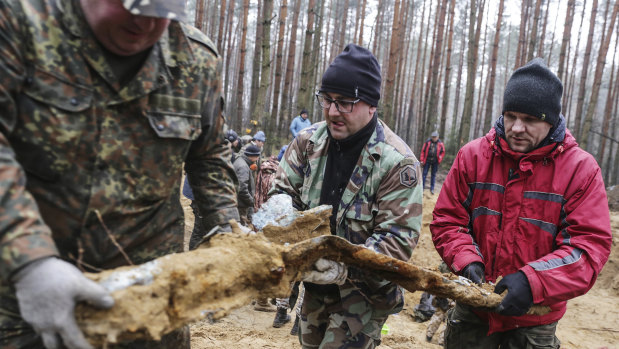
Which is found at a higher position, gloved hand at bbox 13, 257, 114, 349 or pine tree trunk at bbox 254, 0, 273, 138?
pine tree trunk at bbox 254, 0, 273, 138

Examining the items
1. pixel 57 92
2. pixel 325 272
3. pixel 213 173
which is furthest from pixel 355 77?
pixel 57 92

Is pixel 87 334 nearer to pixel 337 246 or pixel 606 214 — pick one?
pixel 337 246

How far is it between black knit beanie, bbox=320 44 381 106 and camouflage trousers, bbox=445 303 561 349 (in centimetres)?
145

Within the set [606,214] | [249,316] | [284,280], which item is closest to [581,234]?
[606,214]

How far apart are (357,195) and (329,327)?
30.5 inches

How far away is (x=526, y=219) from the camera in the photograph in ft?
8.12

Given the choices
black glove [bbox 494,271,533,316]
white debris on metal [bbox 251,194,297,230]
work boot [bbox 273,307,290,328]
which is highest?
white debris on metal [bbox 251,194,297,230]

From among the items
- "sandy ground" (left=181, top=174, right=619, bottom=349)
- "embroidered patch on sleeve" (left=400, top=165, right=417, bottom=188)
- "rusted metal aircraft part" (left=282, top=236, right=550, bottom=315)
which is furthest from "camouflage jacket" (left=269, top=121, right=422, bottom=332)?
"sandy ground" (left=181, top=174, right=619, bottom=349)

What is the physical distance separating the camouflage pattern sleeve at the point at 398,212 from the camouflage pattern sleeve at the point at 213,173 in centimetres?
81

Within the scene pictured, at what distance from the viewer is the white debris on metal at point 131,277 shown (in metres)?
1.28

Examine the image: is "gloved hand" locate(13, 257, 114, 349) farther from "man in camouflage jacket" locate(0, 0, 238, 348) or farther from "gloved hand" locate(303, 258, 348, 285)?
"gloved hand" locate(303, 258, 348, 285)

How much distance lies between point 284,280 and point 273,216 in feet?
2.01

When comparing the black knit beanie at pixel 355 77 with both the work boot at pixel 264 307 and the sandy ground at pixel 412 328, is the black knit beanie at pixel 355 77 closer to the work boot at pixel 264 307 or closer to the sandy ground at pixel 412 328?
the sandy ground at pixel 412 328

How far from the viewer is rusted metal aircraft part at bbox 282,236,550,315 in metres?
1.95
